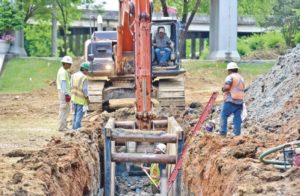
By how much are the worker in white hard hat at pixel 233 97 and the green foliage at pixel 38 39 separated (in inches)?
1117

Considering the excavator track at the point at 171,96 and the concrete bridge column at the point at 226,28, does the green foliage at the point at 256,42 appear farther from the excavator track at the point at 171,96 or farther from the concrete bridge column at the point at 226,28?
the excavator track at the point at 171,96

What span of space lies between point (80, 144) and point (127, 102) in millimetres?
7230

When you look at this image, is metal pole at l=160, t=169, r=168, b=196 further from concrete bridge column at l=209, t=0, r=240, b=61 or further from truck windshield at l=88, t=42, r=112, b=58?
concrete bridge column at l=209, t=0, r=240, b=61

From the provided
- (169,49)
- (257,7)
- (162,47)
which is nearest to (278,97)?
(169,49)

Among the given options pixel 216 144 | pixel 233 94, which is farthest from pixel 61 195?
pixel 233 94

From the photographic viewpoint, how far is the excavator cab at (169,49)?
17.6 metres

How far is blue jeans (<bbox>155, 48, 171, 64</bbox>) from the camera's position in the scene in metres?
17.7

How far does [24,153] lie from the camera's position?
9.86 m

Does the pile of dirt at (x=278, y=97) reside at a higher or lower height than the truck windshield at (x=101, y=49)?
lower

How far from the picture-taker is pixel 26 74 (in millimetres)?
30953

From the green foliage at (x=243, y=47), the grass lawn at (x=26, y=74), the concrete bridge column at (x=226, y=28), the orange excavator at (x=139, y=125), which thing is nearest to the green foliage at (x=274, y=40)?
the green foliage at (x=243, y=47)

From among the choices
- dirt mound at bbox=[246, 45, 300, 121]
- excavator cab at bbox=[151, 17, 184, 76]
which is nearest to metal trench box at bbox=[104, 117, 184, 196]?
dirt mound at bbox=[246, 45, 300, 121]

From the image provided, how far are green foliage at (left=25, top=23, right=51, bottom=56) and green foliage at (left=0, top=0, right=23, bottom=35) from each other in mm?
4977

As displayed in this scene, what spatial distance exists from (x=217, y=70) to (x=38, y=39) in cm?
1716
